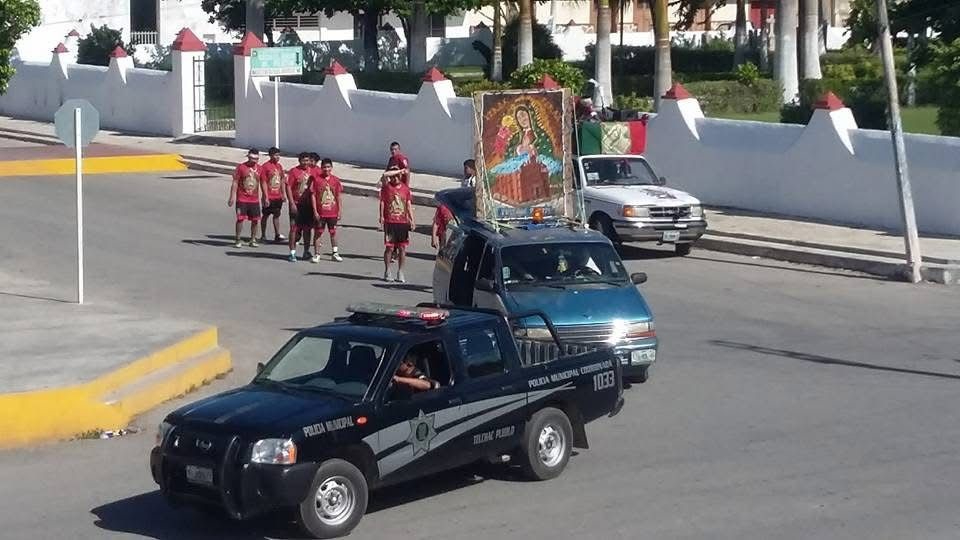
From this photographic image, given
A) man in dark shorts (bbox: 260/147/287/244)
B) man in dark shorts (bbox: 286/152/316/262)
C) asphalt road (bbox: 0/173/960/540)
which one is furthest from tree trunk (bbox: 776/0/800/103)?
man in dark shorts (bbox: 286/152/316/262)

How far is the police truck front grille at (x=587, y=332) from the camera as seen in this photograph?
15266 millimetres

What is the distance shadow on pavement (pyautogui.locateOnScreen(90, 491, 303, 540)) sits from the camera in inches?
426

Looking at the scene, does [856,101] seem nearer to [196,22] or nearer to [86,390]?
[86,390]

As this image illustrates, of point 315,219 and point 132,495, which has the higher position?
point 315,219

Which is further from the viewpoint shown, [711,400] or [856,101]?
[856,101]

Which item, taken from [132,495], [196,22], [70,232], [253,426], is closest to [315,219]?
[70,232]

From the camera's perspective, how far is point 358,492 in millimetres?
10664

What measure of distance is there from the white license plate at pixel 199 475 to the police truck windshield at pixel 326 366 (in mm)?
1099

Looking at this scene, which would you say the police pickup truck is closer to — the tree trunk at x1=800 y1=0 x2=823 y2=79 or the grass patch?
the grass patch

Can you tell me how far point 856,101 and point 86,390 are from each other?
2894 cm

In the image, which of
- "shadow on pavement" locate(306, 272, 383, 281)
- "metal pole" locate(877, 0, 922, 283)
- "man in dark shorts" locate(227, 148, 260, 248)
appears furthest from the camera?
"man in dark shorts" locate(227, 148, 260, 248)

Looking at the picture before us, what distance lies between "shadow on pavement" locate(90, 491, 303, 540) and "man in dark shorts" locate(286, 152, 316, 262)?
12436 millimetres

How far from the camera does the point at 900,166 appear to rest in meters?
22.8

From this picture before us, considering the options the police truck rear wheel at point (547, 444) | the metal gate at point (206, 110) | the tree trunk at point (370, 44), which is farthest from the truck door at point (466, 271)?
the tree trunk at point (370, 44)
